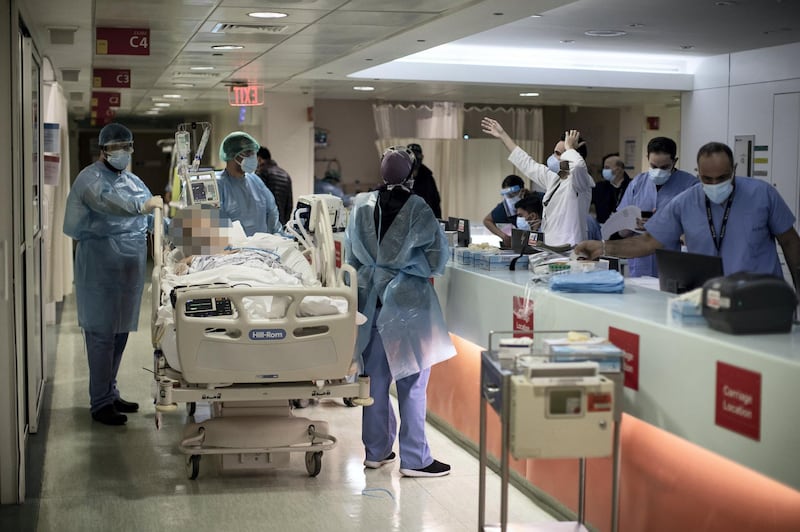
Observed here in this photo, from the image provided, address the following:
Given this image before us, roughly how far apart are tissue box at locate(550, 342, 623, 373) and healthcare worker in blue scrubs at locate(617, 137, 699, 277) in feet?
9.89

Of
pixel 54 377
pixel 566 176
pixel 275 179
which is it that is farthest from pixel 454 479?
pixel 275 179

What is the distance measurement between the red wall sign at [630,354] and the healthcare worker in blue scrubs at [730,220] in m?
0.85

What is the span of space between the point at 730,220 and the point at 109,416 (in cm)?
356

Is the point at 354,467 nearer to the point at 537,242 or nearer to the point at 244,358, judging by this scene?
the point at 244,358

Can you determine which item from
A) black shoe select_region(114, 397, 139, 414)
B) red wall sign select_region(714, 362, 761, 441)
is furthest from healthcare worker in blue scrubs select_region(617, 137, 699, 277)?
black shoe select_region(114, 397, 139, 414)

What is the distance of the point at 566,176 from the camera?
253 inches

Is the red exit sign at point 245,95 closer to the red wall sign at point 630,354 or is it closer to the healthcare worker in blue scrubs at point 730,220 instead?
the healthcare worker in blue scrubs at point 730,220

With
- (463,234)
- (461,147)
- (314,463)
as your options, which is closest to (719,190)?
(463,234)

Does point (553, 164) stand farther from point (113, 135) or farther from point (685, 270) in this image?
point (685, 270)

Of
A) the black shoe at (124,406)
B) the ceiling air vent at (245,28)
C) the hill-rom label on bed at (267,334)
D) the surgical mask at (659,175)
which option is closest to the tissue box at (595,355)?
the hill-rom label on bed at (267,334)

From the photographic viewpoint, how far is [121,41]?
623 cm

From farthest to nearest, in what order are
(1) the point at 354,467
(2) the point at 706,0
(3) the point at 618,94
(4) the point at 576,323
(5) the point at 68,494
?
1. (3) the point at 618,94
2. (2) the point at 706,0
3. (1) the point at 354,467
4. (5) the point at 68,494
5. (4) the point at 576,323

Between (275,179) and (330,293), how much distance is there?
5.40 meters

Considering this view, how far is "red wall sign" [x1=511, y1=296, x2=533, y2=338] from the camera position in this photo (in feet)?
14.0
